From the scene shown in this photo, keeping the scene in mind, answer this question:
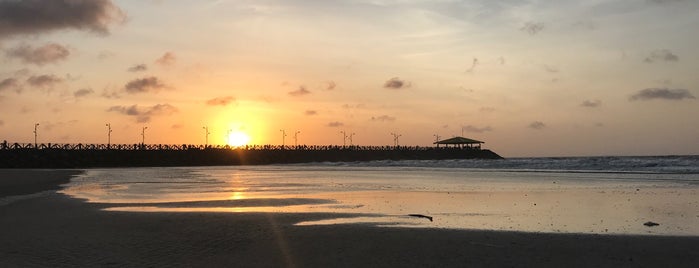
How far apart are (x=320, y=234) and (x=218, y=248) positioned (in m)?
2.53

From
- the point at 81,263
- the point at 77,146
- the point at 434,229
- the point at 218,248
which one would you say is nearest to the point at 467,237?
the point at 434,229

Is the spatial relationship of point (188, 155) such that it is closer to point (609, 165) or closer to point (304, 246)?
point (609, 165)

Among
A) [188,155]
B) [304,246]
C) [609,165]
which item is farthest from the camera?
[188,155]

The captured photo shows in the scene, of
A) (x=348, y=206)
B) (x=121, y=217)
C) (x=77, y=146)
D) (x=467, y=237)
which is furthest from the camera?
(x=77, y=146)

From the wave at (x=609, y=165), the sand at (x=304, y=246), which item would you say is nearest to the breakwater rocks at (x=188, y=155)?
the wave at (x=609, y=165)

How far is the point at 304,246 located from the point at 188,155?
118 metres

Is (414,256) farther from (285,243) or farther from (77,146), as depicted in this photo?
(77,146)

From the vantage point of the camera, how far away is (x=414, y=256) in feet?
34.0

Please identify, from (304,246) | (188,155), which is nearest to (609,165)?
(304,246)

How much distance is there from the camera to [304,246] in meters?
11.5

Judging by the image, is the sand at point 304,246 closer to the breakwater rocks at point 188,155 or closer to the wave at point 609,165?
the wave at point 609,165

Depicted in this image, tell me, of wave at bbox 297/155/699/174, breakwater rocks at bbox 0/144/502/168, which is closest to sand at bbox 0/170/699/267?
wave at bbox 297/155/699/174

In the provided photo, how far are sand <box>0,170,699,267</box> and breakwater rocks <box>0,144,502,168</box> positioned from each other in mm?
91313

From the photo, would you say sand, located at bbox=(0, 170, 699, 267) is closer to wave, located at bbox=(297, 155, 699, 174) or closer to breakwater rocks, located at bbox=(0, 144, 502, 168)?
wave, located at bbox=(297, 155, 699, 174)
